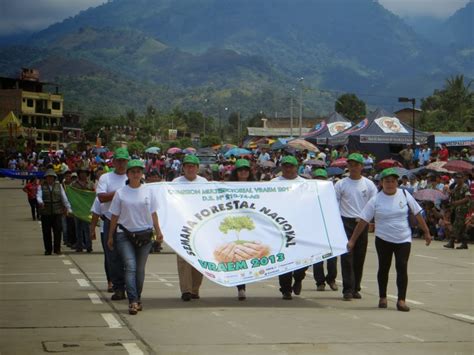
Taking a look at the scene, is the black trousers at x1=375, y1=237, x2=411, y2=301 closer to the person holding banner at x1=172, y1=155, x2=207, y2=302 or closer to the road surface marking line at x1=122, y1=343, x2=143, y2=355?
the person holding banner at x1=172, y1=155, x2=207, y2=302

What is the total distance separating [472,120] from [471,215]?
75014 mm

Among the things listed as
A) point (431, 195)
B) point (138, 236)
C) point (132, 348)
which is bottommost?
point (132, 348)

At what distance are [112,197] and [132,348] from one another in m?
4.11

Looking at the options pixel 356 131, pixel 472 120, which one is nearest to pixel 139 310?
pixel 356 131

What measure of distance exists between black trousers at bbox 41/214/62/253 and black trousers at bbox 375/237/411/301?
1066cm

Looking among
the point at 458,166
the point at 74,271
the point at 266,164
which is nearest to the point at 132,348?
the point at 74,271

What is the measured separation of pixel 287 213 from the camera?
528 inches

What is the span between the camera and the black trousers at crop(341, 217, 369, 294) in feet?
44.2

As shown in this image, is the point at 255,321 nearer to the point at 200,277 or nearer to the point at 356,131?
the point at 200,277

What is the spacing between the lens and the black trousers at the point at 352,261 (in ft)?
44.2

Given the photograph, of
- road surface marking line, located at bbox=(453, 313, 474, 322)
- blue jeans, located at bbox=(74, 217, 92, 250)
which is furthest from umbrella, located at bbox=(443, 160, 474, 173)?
road surface marking line, located at bbox=(453, 313, 474, 322)

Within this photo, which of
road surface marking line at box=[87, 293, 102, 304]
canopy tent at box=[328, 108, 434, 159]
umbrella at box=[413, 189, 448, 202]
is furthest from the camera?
canopy tent at box=[328, 108, 434, 159]

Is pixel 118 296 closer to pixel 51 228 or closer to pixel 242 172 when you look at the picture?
pixel 242 172

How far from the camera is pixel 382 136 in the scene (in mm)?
44188
